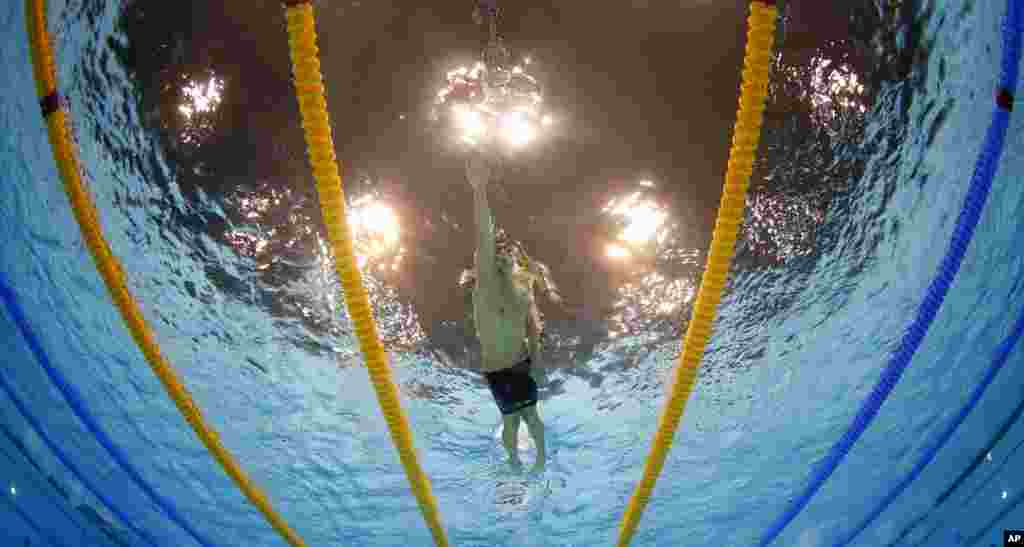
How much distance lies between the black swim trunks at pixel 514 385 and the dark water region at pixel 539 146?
1.06 m

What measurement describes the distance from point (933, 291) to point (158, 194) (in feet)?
16.8

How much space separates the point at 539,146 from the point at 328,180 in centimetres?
242

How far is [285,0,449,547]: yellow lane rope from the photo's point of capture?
217 centimetres

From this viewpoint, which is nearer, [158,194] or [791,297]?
[158,194]

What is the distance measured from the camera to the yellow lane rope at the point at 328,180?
2.17 meters

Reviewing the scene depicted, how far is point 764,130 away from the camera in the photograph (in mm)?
4508

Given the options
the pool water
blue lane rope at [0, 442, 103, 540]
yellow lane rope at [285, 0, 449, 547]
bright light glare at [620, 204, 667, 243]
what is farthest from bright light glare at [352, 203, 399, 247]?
blue lane rope at [0, 442, 103, 540]

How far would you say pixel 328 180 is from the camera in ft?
7.79

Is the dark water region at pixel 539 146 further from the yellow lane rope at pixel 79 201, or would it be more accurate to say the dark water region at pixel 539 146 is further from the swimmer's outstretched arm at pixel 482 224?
the yellow lane rope at pixel 79 201

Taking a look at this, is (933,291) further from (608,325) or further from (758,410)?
(758,410)

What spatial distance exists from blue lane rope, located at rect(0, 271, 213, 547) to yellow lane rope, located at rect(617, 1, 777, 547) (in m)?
4.92

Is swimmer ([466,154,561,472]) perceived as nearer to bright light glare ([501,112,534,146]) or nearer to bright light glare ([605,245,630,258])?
bright light glare ([501,112,534,146])

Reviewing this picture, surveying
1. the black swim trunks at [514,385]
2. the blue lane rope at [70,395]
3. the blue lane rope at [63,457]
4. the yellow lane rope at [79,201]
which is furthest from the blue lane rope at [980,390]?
the blue lane rope at [63,457]

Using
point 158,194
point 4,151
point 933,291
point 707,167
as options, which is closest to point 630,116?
point 707,167
